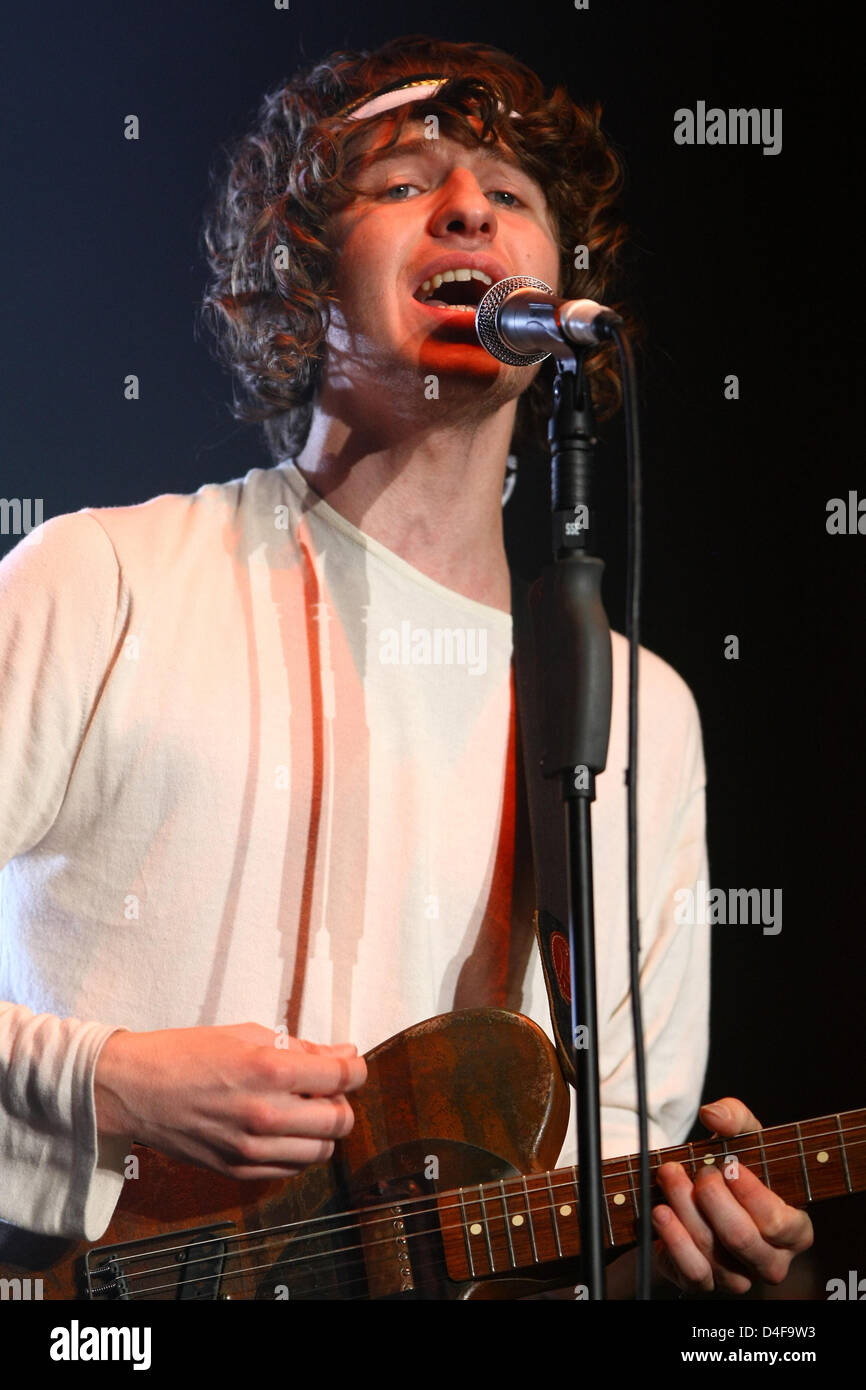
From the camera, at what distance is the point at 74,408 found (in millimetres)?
1911

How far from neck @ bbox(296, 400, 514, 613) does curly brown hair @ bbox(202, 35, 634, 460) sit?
87 mm

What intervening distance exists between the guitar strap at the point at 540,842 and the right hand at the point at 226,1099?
0.31 metres

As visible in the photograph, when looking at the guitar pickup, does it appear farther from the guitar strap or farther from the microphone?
the microphone

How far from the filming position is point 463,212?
182 cm

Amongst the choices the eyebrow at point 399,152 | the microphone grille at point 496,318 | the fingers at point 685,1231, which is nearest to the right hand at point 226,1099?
the fingers at point 685,1231

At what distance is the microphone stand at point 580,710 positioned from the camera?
1.21 meters

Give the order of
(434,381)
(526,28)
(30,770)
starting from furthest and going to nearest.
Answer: (526,28)
(434,381)
(30,770)

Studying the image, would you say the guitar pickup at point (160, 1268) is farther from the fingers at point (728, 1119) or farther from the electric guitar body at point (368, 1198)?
the fingers at point (728, 1119)

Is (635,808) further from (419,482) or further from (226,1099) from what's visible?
(419,482)

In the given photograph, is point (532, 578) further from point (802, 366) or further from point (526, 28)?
point (526, 28)

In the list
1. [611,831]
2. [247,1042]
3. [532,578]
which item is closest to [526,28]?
[532,578]

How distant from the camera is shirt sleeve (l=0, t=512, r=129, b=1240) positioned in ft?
5.11

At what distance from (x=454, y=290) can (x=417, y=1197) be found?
1.25 metres
